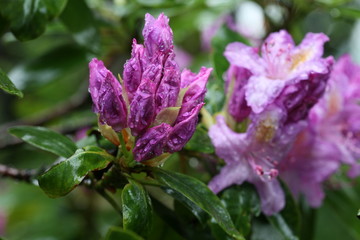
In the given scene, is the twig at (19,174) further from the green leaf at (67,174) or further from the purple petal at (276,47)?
the purple petal at (276,47)

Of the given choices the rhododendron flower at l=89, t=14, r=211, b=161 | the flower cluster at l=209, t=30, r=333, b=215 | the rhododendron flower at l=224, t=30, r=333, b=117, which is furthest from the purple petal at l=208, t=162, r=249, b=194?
the rhododendron flower at l=89, t=14, r=211, b=161

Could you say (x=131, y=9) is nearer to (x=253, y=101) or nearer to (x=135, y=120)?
(x=253, y=101)

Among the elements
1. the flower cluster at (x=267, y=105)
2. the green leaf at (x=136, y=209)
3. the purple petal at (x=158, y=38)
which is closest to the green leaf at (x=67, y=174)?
the green leaf at (x=136, y=209)

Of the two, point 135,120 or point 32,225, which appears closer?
point 135,120

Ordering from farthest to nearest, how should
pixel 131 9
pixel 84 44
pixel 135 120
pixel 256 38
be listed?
pixel 256 38 → pixel 131 9 → pixel 84 44 → pixel 135 120

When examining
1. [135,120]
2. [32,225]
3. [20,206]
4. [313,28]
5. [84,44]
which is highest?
[135,120]

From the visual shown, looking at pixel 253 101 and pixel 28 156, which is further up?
pixel 253 101

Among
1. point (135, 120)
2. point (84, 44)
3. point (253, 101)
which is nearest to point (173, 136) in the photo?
point (135, 120)
